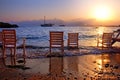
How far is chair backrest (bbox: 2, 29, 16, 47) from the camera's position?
11.2m

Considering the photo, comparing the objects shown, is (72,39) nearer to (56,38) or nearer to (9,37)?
(56,38)

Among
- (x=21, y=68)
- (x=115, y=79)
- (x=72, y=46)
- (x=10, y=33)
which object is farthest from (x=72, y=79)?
(x=72, y=46)

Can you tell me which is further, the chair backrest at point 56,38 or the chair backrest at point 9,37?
the chair backrest at point 56,38

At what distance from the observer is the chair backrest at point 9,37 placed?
1116cm

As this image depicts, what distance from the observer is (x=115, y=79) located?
6930 millimetres

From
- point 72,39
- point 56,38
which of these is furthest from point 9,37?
point 72,39

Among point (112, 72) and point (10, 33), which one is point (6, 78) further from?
point (10, 33)

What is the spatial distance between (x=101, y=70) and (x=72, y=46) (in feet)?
29.9

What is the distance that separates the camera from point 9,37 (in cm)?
1120

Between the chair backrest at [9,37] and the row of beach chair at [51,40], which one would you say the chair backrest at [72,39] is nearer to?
the row of beach chair at [51,40]

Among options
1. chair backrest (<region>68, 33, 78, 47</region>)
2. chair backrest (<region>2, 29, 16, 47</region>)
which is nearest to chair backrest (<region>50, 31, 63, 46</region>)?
chair backrest (<region>2, 29, 16, 47</region>)

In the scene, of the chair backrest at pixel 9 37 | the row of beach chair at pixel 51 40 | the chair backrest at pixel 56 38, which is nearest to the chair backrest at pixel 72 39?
the row of beach chair at pixel 51 40

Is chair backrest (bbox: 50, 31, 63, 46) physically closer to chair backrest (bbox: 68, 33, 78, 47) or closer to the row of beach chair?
the row of beach chair

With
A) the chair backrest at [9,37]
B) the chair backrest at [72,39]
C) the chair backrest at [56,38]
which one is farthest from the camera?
the chair backrest at [72,39]
